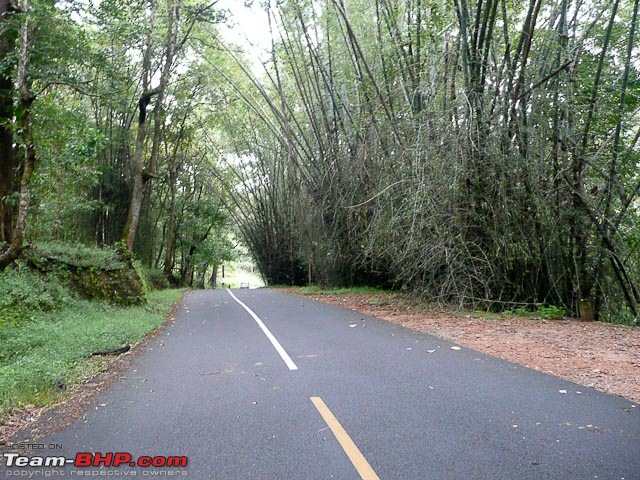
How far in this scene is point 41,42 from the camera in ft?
36.7

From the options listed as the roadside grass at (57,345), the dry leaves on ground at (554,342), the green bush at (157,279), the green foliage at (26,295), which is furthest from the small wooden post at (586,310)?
the green bush at (157,279)

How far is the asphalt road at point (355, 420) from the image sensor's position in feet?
11.5

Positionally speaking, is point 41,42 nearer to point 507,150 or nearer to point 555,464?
point 507,150

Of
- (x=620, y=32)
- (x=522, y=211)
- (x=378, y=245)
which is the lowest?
(x=378, y=245)

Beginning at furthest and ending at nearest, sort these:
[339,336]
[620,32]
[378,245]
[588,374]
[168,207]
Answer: [168,207] → [378,245] → [620,32] → [339,336] → [588,374]

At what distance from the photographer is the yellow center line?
3.40 metres

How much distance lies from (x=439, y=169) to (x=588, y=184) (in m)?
3.37

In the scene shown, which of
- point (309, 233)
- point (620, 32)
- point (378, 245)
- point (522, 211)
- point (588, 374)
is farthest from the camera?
point (309, 233)

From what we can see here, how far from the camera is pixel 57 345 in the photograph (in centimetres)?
756

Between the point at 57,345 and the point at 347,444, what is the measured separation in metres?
5.58

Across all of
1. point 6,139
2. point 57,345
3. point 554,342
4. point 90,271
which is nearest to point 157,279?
point 90,271

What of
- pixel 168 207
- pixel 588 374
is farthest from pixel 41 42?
pixel 168 207

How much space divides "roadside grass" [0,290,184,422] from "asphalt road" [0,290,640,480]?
0.74m

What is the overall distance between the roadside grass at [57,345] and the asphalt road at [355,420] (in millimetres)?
737
